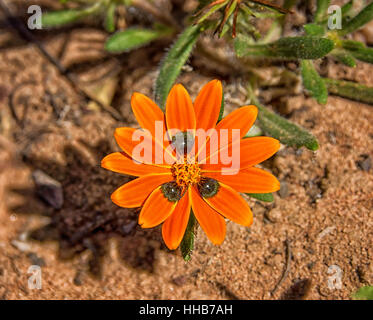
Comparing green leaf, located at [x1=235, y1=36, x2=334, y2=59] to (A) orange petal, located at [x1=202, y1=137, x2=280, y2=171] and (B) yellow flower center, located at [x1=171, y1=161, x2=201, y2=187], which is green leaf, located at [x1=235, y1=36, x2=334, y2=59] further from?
(B) yellow flower center, located at [x1=171, y1=161, x2=201, y2=187]

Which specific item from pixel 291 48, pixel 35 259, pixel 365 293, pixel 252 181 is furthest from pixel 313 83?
pixel 35 259

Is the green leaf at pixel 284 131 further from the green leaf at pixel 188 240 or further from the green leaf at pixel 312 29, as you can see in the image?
the green leaf at pixel 188 240

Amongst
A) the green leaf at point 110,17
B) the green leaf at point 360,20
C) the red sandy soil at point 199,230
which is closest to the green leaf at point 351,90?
the red sandy soil at point 199,230

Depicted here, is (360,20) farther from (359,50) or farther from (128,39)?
(128,39)

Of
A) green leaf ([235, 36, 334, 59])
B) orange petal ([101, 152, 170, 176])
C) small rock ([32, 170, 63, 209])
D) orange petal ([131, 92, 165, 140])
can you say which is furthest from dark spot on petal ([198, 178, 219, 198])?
small rock ([32, 170, 63, 209])

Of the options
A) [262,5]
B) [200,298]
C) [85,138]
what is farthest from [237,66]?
[200,298]
